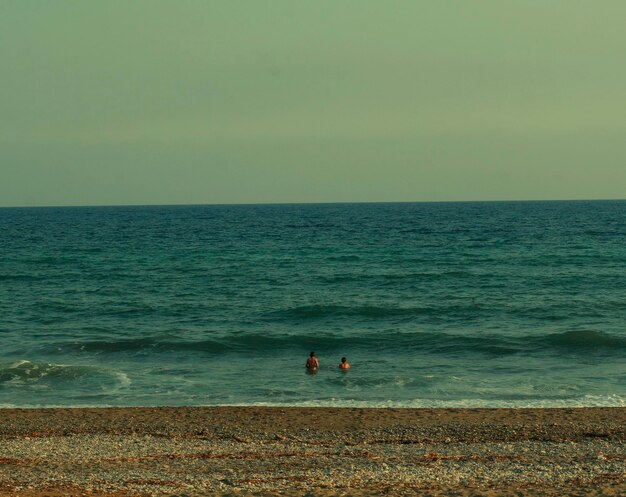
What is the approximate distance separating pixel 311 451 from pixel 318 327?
16.6 metres

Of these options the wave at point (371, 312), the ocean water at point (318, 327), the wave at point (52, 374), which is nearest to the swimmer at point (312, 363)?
the ocean water at point (318, 327)

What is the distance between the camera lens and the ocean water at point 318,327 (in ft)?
74.6

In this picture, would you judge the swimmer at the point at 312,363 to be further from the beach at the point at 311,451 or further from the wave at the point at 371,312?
the wave at the point at 371,312

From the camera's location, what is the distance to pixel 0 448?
53.4ft

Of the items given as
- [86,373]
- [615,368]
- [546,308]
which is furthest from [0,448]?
[546,308]

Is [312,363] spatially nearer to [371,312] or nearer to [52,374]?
[52,374]

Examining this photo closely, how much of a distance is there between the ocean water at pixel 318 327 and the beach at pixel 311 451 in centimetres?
202

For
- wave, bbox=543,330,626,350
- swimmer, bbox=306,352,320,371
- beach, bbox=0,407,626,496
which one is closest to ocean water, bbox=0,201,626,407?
wave, bbox=543,330,626,350

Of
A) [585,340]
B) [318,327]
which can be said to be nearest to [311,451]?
[585,340]

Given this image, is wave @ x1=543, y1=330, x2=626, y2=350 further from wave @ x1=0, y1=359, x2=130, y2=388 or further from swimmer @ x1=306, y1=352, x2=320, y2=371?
wave @ x1=0, y1=359, x2=130, y2=388

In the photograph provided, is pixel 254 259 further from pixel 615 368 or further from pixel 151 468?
pixel 151 468

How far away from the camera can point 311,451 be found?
52.4 feet

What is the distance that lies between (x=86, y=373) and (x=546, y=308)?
20682 mm

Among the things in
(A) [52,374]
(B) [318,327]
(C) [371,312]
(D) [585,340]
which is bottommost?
(A) [52,374]
